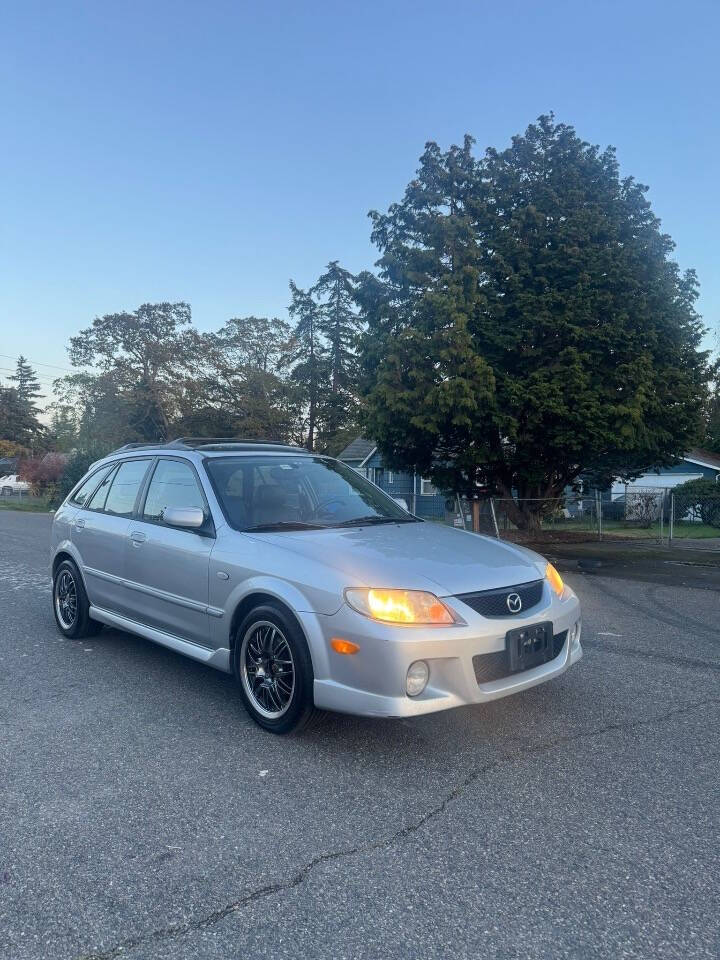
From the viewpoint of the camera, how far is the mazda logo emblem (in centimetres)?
409

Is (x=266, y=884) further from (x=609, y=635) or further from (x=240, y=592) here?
(x=609, y=635)

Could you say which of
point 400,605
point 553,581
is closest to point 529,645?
point 553,581

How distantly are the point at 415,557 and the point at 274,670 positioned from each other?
1.03 m

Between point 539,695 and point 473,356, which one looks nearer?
point 539,695

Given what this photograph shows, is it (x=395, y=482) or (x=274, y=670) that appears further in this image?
(x=395, y=482)

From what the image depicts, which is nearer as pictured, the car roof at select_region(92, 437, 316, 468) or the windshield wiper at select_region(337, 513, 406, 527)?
the windshield wiper at select_region(337, 513, 406, 527)

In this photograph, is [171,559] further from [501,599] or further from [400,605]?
[501,599]

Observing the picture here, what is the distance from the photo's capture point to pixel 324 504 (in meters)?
5.34

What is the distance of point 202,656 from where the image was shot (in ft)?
15.7

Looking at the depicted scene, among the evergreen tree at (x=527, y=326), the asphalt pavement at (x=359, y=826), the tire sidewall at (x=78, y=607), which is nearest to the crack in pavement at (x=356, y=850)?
the asphalt pavement at (x=359, y=826)

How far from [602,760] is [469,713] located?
94 centimetres

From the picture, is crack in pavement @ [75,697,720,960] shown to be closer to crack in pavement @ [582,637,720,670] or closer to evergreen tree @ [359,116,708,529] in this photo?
crack in pavement @ [582,637,720,670]

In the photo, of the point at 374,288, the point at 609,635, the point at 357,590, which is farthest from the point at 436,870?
the point at 374,288

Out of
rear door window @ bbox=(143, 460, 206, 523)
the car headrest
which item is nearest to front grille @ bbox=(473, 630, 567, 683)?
the car headrest
